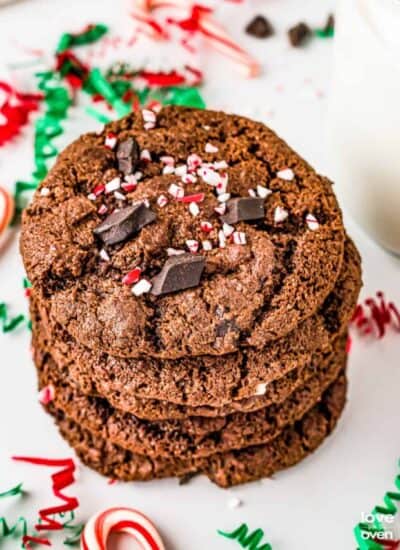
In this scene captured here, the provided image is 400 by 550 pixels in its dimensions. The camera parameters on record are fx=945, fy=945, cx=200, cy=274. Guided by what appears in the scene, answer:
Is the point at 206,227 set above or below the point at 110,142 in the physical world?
below

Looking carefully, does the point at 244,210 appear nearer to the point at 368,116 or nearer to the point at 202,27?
the point at 368,116

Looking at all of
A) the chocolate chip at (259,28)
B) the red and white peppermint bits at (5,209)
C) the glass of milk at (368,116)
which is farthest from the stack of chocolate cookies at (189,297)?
the chocolate chip at (259,28)

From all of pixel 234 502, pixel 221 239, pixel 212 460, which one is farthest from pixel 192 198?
pixel 234 502

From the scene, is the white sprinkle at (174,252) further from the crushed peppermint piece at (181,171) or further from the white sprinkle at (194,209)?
Result: the crushed peppermint piece at (181,171)

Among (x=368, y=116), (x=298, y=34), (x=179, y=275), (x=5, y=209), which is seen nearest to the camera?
(x=179, y=275)

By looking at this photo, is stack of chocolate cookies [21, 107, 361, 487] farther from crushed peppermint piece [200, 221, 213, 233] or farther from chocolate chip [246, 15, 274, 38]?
chocolate chip [246, 15, 274, 38]

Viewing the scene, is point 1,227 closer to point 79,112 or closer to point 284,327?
point 79,112
